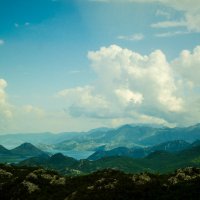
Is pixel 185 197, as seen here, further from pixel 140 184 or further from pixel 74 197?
pixel 74 197

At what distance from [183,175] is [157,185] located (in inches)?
316

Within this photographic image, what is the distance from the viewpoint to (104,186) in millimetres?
54469

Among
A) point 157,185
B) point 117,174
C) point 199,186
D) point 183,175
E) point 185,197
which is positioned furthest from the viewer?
point 117,174

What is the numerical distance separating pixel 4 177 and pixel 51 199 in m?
23.4

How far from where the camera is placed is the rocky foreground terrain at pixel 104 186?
1972 inches

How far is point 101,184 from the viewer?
2217 inches

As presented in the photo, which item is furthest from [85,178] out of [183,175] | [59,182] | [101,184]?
[183,175]

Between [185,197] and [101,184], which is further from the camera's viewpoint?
[101,184]

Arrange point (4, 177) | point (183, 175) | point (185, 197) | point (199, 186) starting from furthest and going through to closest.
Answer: point (4, 177) < point (183, 175) < point (199, 186) < point (185, 197)

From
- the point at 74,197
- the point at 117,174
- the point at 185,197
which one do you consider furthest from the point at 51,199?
the point at 185,197

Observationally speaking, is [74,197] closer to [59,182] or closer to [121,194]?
[121,194]

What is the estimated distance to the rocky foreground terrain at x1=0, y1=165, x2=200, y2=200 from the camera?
164 feet

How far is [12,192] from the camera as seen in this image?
60.7 m

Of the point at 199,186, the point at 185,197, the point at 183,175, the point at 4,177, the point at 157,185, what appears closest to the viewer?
the point at 185,197
